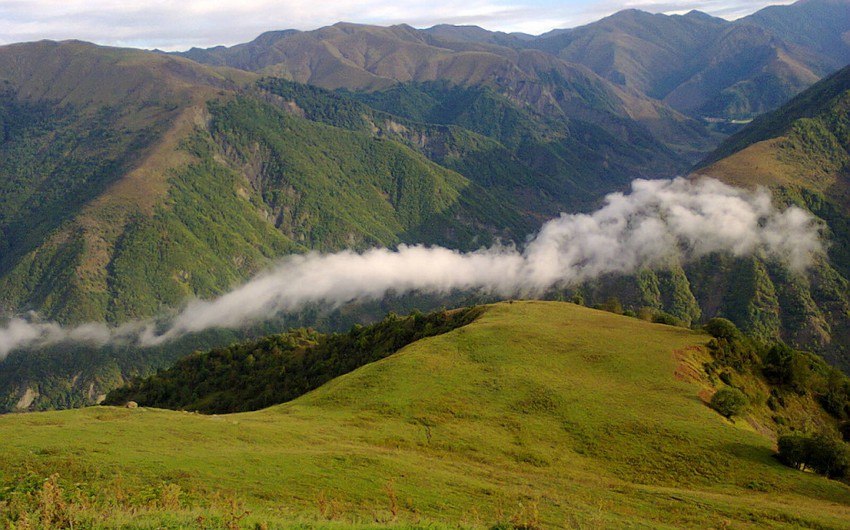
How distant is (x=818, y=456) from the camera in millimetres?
53188

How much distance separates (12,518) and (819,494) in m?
52.4

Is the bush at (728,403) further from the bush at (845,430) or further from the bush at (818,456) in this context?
the bush at (845,430)

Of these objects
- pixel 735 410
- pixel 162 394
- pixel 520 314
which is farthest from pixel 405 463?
pixel 162 394

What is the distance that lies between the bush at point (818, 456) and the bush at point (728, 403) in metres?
10.1

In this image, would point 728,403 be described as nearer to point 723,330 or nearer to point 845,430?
point 845,430

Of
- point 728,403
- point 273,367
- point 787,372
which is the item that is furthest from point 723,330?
point 273,367

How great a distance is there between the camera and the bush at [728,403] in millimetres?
64938

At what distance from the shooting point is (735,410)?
65.3 m

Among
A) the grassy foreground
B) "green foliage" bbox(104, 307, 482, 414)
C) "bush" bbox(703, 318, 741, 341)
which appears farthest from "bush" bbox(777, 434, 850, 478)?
"green foliage" bbox(104, 307, 482, 414)

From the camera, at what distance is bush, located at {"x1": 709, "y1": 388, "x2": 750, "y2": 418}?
213 feet

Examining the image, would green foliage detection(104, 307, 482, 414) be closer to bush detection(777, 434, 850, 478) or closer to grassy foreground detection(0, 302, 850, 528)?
grassy foreground detection(0, 302, 850, 528)

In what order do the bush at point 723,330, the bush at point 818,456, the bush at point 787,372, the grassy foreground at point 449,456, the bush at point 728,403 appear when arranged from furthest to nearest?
the bush at point 723,330 < the bush at point 787,372 < the bush at point 728,403 < the bush at point 818,456 < the grassy foreground at point 449,456

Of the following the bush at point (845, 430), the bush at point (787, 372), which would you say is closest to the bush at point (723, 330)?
the bush at point (787, 372)

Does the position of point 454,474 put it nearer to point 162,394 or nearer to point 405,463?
point 405,463
